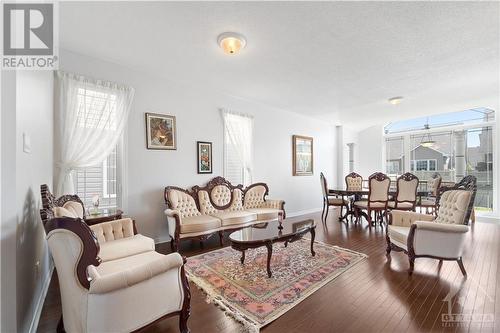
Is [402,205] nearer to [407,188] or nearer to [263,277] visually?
[407,188]

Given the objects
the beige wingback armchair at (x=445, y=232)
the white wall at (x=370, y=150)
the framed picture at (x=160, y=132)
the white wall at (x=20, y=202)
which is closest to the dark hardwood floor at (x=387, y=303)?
the beige wingback armchair at (x=445, y=232)

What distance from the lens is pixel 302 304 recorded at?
2.17 meters

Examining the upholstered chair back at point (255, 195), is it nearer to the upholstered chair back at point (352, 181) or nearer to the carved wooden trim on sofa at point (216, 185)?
the carved wooden trim on sofa at point (216, 185)

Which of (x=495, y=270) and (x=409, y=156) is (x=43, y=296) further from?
(x=409, y=156)

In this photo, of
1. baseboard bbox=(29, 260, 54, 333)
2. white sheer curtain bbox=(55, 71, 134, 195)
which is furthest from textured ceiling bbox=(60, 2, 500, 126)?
baseboard bbox=(29, 260, 54, 333)

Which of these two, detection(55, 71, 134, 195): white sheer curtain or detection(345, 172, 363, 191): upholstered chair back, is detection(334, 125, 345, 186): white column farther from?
detection(55, 71, 134, 195): white sheer curtain

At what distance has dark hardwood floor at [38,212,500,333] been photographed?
1865 millimetres

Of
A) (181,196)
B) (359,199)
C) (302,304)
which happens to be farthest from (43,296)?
(359,199)

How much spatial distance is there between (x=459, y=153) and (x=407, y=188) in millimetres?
3675

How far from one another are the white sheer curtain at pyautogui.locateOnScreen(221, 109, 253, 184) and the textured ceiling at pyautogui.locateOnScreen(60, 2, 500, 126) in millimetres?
672

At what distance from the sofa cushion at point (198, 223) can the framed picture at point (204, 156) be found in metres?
1.05

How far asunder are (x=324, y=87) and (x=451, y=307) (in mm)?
3766

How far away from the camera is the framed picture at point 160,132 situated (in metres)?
3.87

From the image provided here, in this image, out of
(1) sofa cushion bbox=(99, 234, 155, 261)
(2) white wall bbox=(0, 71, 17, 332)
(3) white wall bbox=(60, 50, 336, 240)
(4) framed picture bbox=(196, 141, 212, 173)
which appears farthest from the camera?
(4) framed picture bbox=(196, 141, 212, 173)
